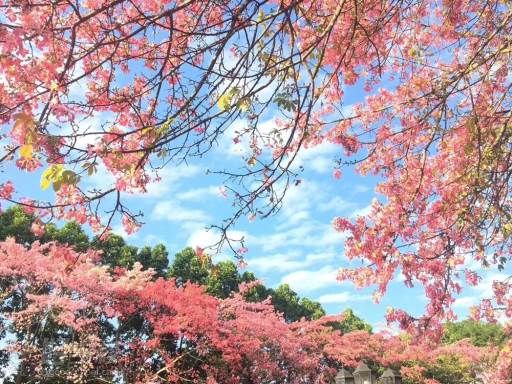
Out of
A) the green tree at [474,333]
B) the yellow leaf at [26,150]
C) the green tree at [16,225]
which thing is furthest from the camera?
the green tree at [474,333]

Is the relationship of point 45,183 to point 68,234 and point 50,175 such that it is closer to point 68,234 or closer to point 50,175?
point 50,175

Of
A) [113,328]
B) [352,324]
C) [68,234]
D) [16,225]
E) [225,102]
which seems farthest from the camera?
[352,324]

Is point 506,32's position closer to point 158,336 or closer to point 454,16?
point 454,16

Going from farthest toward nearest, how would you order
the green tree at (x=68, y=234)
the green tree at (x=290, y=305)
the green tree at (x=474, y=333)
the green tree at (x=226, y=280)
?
1. the green tree at (x=474, y=333)
2. the green tree at (x=290, y=305)
3. the green tree at (x=226, y=280)
4. the green tree at (x=68, y=234)

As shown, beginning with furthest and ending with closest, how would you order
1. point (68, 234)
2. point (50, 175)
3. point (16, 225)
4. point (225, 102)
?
1. point (68, 234)
2. point (16, 225)
3. point (225, 102)
4. point (50, 175)

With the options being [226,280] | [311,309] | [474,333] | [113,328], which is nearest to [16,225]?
[113,328]

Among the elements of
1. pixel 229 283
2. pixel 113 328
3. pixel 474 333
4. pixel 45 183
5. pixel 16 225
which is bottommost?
pixel 45 183

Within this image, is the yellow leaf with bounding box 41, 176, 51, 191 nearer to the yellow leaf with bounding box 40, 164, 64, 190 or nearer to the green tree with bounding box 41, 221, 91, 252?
the yellow leaf with bounding box 40, 164, 64, 190

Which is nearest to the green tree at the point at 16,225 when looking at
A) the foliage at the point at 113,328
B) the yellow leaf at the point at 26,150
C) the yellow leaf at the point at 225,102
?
the foliage at the point at 113,328

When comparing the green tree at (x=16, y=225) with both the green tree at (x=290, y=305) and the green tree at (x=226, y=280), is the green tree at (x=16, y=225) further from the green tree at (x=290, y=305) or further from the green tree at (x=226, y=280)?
the green tree at (x=290, y=305)

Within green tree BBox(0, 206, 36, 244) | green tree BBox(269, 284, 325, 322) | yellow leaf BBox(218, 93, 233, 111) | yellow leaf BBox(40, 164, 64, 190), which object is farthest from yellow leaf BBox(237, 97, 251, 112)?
green tree BBox(269, 284, 325, 322)

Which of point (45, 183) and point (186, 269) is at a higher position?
point (186, 269)

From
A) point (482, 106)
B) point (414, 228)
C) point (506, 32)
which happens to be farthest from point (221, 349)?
point (506, 32)

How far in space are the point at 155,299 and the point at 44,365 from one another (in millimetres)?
2749
